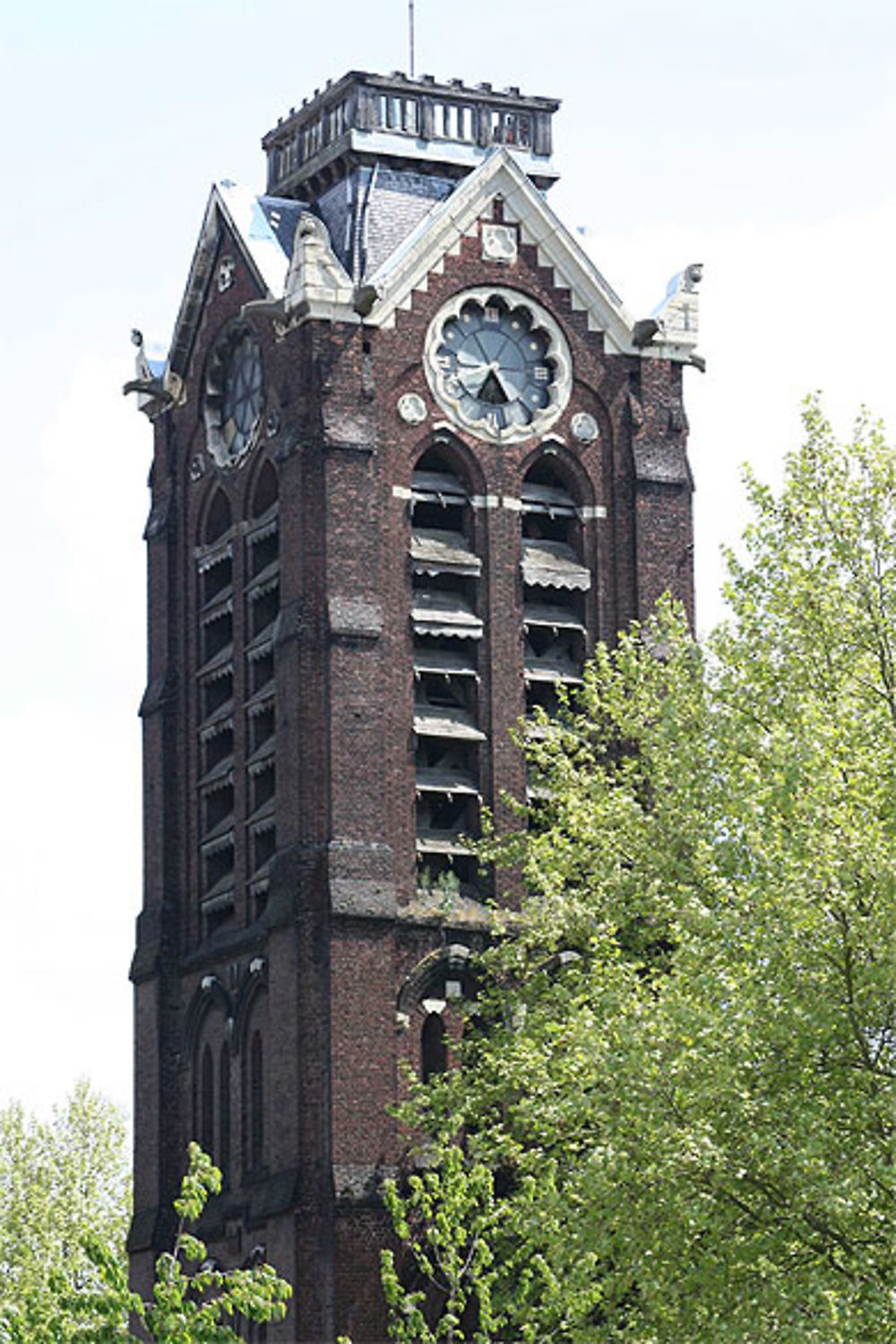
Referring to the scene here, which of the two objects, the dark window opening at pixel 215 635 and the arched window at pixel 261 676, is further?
the dark window opening at pixel 215 635

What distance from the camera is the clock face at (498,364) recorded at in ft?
219

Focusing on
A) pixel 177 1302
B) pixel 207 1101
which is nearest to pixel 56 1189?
pixel 207 1101

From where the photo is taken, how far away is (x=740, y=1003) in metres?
42.7

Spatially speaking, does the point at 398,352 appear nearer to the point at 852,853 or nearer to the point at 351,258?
the point at 351,258

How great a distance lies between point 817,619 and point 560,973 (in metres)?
11.8

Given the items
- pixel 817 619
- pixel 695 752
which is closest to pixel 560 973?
pixel 695 752

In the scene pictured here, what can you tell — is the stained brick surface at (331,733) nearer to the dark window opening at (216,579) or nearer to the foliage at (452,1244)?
the dark window opening at (216,579)

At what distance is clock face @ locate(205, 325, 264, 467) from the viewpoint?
6781 cm

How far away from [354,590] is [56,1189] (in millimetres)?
30794

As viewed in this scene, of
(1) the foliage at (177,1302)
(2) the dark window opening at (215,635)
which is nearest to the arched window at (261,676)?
(2) the dark window opening at (215,635)

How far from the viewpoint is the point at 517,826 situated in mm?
65188

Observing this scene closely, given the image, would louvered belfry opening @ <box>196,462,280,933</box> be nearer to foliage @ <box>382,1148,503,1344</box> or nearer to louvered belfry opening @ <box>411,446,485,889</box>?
louvered belfry opening @ <box>411,446,485,889</box>

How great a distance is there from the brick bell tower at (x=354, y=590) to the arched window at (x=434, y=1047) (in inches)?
2.1

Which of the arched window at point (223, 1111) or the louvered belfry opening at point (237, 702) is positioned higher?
the louvered belfry opening at point (237, 702)
